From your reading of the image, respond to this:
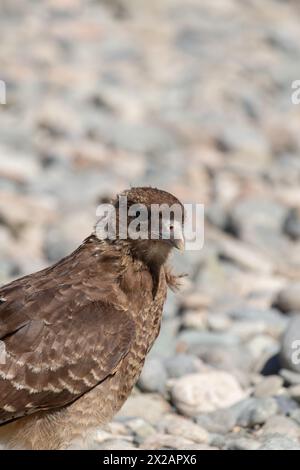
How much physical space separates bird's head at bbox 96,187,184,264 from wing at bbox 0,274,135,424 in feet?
1.52

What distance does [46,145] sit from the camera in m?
15.9

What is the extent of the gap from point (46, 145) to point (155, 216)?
926 centimetres

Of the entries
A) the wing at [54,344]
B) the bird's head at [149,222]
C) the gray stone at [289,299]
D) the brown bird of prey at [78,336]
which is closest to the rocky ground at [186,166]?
the gray stone at [289,299]

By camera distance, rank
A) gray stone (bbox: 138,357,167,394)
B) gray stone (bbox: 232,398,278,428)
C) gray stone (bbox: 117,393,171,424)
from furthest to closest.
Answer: gray stone (bbox: 138,357,167,394) < gray stone (bbox: 117,393,171,424) < gray stone (bbox: 232,398,278,428)

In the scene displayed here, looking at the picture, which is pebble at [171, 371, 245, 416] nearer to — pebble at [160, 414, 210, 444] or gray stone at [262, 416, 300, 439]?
pebble at [160, 414, 210, 444]

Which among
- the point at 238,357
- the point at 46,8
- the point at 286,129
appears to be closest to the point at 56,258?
the point at 238,357

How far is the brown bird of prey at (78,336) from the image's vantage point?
6551 millimetres

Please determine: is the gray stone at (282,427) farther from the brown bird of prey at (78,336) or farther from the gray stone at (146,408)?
the brown bird of prey at (78,336)

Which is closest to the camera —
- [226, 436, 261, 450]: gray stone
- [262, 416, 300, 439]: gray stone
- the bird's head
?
the bird's head

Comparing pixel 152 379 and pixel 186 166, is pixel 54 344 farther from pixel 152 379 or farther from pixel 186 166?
pixel 186 166

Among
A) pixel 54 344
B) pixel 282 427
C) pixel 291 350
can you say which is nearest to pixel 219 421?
pixel 282 427

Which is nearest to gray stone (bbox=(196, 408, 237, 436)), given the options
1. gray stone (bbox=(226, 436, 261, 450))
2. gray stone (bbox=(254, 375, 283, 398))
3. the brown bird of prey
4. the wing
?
gray stone (bbox=(226, 436, 261, 450))

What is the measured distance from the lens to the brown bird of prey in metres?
6.55

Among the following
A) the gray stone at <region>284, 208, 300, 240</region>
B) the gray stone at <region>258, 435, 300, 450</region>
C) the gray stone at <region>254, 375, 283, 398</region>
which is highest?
the gray stone at <region>284, 208, 300, 240</region>
